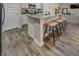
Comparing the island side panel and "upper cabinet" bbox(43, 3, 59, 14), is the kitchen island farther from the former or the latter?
"upper cabinet" bbox(43, 3, 59, 14)

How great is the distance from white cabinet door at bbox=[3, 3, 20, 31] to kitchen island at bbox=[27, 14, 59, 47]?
34cm

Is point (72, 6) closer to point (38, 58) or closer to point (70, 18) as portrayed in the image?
point (70, 18)

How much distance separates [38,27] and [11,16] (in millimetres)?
699

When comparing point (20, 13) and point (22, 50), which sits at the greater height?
point (20, 13)

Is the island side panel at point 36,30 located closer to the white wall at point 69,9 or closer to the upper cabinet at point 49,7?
the upper cabinet at point 49,7

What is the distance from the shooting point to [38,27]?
8.78 ft

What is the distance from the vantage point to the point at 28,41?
232 centimetres

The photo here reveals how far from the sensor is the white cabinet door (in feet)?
6.89

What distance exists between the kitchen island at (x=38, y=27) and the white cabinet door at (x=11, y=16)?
1.13ft

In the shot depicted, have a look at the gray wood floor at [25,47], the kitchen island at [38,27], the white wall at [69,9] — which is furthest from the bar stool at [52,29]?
the white wall at [69,9]

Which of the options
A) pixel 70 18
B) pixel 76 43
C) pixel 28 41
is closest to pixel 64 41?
pixel 76 43

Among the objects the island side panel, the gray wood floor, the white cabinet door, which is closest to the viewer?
the white cabinet door

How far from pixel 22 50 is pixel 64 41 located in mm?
864

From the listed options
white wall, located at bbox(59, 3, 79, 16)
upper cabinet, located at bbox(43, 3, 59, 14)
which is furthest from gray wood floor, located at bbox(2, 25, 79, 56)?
upper cabinet, located at bbox(43, 3, 59, 14)
